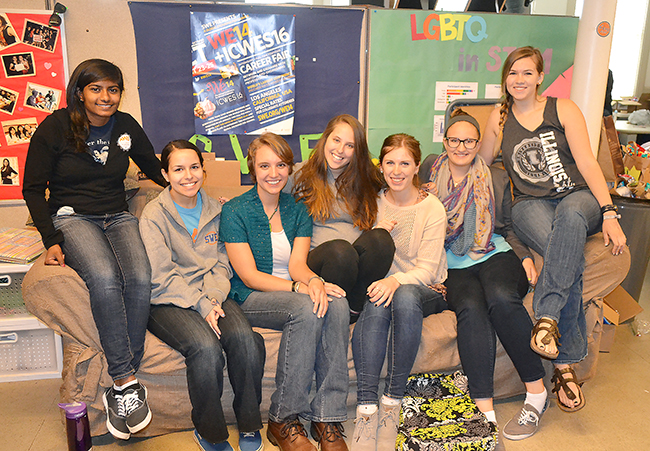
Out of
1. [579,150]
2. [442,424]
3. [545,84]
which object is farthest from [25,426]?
[545,84]

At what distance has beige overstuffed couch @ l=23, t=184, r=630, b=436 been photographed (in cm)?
157

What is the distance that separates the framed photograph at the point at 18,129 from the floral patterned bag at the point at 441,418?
218 centimetres

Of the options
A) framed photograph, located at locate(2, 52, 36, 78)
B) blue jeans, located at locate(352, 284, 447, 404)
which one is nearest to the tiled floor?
blue jeans, located at locate(352, 284, 447, 404)

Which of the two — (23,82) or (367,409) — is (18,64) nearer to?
(23,82)

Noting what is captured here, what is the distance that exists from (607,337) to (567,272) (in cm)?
83

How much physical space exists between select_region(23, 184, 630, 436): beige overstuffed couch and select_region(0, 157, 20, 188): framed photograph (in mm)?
984

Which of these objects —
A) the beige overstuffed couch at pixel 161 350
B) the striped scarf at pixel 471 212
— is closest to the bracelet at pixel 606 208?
the beige overstuffed couch at pixel 161 350

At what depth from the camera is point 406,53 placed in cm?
279

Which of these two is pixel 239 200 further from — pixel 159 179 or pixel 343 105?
pixel 343 105

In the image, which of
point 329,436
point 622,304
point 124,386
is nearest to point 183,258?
point 124,386

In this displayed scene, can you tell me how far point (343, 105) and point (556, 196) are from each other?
1.34 metres

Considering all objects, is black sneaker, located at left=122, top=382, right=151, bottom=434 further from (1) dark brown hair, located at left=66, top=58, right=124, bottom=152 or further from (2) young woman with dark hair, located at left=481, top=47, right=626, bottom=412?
(2) young woman with dark hair, located at left=481, top=47, right=626, bottom=412

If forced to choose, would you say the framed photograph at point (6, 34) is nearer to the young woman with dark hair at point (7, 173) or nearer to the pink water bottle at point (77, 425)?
the young woman with dark hair at point (7, 173)

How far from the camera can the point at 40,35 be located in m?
2.33
